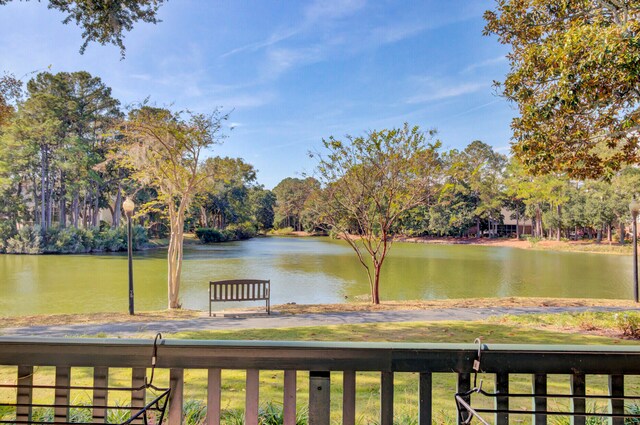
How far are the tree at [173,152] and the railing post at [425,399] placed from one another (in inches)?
280

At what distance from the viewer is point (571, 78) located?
12.5 feet

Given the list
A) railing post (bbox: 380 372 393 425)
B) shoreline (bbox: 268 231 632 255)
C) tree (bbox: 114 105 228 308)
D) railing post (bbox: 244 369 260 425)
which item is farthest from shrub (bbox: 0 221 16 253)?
railing post (bbox: 380 372 393 425)

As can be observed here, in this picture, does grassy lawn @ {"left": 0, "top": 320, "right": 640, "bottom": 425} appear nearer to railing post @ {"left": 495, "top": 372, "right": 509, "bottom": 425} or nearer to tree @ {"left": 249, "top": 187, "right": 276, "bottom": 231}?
railing post @ {"left": 495, "top": 372, "right": 509, "bottom": 425}

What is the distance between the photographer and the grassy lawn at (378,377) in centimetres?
200

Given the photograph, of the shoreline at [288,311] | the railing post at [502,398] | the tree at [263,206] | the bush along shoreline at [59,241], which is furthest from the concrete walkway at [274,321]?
the tree at [263,206]

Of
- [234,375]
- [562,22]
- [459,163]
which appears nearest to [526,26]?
[562,22]

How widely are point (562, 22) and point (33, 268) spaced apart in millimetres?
17743

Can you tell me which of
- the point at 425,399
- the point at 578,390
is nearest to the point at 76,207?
the point at 425,399

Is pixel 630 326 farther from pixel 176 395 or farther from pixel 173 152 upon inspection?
pixel 173 152

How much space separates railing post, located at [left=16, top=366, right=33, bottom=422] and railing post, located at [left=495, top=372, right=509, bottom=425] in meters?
1.29

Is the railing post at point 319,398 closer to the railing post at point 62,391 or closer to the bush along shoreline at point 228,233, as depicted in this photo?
the railing post at point 62,391

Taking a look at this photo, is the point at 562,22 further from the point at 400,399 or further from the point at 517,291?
the point at 517,291

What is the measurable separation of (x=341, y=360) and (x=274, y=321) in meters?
5.09

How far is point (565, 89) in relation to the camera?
150 inches
